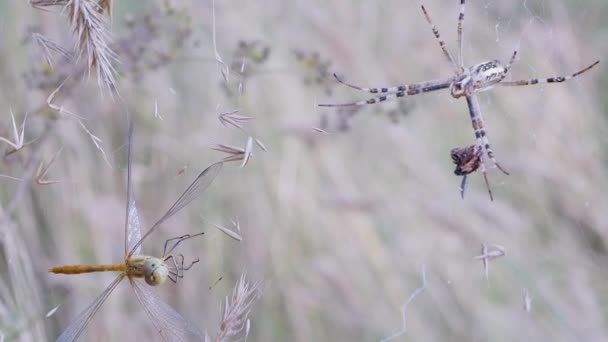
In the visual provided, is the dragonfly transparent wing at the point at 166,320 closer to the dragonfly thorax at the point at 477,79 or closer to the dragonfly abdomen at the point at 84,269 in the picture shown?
the dragonfly abdomen at the point at 84,269

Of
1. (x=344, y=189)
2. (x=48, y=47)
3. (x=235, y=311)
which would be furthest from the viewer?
(x=344, y=189)

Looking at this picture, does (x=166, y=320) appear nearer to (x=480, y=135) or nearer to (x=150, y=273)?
(x=150, y=273)

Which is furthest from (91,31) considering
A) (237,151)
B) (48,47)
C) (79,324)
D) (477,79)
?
(477,79)

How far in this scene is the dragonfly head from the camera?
1.58m

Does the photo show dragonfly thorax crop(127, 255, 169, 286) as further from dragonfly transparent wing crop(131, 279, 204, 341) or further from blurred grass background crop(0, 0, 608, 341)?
blurred grass background crop(0, 0, 608, 341)

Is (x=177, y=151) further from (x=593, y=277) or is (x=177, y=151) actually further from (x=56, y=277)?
(x=593, y=277)

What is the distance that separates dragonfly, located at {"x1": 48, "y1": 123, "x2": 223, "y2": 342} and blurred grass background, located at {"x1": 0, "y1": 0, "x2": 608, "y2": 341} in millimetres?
1050

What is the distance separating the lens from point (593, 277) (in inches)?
123

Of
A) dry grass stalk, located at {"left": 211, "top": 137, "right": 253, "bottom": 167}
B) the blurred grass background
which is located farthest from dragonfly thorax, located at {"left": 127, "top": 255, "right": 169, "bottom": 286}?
the blurred grass background

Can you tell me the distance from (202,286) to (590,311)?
183 cm

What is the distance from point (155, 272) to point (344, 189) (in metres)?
1.91

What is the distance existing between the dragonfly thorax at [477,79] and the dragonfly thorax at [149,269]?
0.82m

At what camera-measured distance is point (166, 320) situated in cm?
162

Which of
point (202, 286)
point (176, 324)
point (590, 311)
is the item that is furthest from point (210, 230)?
point (590, 311)
